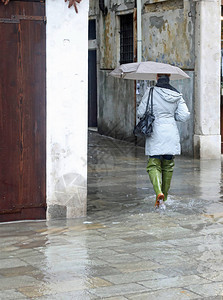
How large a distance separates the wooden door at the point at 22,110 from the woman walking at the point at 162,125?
4.87 ft

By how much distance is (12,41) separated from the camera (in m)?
7.96

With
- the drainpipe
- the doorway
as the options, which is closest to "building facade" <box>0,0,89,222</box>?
the drainpipe

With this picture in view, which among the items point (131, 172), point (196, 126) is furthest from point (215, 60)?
point (131, 172)

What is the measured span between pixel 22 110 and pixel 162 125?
1.86 metres

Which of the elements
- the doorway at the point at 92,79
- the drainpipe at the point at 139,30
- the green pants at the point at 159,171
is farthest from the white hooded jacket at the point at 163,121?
the doorway at the point at 92,79

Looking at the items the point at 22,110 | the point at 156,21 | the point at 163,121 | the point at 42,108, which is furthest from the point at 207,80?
the point at 22,110

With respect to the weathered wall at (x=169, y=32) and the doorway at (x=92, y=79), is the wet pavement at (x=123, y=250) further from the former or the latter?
the doorway at (x=92, y=79)

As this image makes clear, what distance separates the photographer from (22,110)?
317 inches

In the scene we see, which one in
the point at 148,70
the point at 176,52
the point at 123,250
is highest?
Result: the point at 176,52

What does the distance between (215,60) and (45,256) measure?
8.75 m

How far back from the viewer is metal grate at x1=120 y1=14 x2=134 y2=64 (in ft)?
57.1

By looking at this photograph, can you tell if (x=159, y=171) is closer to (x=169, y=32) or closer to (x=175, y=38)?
(x=175, y=38)

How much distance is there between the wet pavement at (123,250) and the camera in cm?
555

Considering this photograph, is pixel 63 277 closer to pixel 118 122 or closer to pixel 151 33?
pixel 151 33
